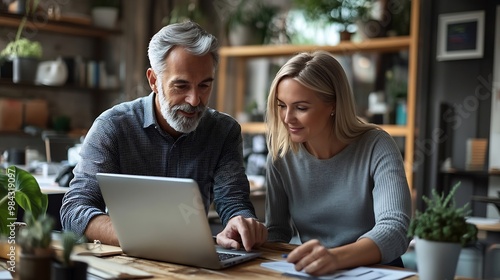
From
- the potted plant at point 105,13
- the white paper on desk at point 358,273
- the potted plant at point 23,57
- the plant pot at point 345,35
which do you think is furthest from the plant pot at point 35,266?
the potted plant at point 105,13

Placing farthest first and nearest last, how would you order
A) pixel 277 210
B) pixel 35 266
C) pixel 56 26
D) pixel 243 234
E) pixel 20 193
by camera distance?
pixel 56 26 → pixel 277 210 → pixel 243 234 → pixel 20 193 → pixel 35 266

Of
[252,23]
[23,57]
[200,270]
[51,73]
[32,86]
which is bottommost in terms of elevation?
[200,270]

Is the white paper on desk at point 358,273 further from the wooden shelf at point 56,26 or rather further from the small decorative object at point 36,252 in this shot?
the wooden shelf at point 56,26

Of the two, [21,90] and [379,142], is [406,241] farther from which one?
[21,90]

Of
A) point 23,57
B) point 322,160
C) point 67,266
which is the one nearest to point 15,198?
point 67,266

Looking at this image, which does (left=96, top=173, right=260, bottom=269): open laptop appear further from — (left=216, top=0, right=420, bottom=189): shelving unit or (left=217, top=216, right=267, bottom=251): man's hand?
(left=216, top=0, right=420, bottom=189): shelving unit

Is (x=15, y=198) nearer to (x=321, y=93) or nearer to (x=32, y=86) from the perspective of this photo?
(x=321, y=93)

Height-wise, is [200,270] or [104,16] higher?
[104,16]

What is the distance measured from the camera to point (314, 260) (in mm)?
1486

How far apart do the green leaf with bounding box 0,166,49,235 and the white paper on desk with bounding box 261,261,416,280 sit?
0.57 meters

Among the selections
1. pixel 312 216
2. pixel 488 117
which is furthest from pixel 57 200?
pixel 488 117

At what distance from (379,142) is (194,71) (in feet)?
2.01

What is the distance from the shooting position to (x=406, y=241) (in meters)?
1.82

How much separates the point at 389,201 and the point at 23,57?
4.35m
